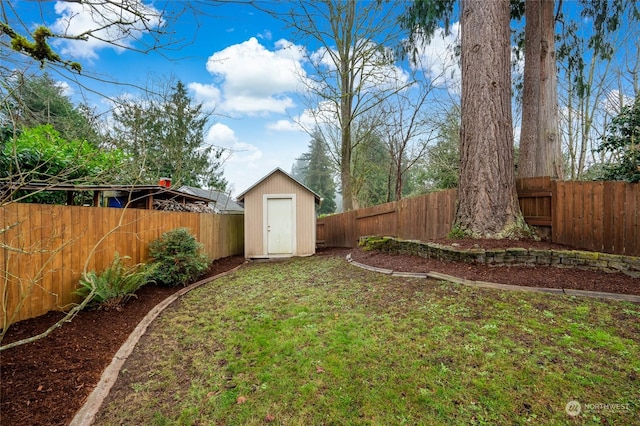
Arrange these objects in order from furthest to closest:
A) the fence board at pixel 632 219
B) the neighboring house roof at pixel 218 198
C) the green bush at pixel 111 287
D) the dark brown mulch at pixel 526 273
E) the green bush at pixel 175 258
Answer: the neighboring house roof at pixel 218 198, the green bush at pixel 175 258, the fence board at pixel 632 219, the green bush at pixel 111 287, the dark brown mulch at pixel 526 273

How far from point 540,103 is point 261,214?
308 inches

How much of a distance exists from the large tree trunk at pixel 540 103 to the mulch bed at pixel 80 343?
8.90 ft

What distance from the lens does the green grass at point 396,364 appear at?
193 cm

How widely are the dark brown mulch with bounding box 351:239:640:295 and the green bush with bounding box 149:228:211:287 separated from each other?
12.5ft

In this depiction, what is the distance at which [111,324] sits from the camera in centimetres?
355

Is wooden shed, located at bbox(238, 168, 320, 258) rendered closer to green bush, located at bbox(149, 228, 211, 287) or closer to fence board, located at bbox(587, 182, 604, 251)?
green bush, located at bbox(149, 228, 211, 287)

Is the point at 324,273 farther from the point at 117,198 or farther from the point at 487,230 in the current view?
the point at 117,198

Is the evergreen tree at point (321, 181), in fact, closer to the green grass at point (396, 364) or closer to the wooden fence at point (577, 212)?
the wooden fence at point (577, 212)

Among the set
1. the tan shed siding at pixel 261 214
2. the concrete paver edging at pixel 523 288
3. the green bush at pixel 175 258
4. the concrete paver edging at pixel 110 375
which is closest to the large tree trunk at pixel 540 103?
the concrete paver edging at pixel 523 288

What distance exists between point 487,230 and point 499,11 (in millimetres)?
4001

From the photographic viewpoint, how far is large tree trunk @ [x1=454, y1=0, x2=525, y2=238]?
16.7 feet

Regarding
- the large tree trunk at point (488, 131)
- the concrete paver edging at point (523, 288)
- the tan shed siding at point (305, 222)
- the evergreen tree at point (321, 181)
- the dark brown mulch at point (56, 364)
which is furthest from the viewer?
the evergreen tree at point (321, 181)

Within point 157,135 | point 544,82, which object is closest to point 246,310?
point 544,82

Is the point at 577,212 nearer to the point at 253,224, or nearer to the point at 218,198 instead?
the point at 253,224
